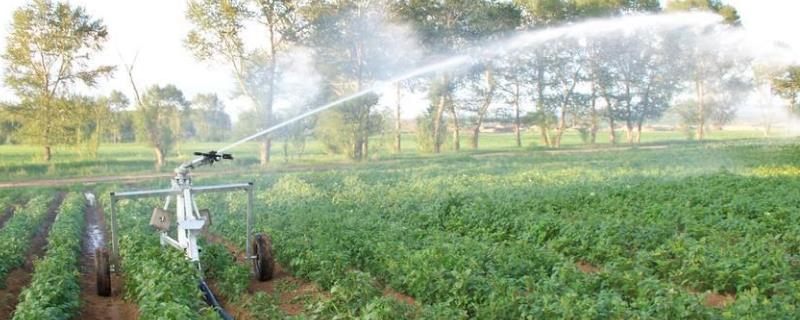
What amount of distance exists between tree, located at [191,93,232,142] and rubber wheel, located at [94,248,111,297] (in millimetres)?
68942

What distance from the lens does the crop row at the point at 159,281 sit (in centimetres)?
672

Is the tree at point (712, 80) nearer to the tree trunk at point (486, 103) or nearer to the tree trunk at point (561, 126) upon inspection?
the tree trunk at point (561, 126)

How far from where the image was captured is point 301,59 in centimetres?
4269

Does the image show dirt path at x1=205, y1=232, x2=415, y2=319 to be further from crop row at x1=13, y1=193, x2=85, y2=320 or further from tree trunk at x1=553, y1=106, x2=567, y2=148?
tree trunk at x1=553, y1=106, x2=567, y2=148

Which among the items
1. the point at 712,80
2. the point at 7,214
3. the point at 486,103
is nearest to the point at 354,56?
the point at 486,103

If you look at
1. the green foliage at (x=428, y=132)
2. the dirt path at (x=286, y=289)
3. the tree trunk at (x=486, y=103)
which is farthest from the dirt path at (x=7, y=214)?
the tree trunk at (x=486, y=103)

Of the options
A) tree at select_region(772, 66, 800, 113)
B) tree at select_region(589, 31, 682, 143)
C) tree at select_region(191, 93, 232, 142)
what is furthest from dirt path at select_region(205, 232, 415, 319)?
tree at select_region(191, 93, 232, 142)

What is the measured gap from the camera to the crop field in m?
7.00

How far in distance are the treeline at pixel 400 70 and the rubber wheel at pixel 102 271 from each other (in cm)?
2928

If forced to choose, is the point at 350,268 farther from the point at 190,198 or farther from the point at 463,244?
the point at 190,198

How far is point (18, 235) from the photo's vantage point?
1427 centimetres

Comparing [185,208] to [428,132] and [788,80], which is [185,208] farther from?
[788,80]

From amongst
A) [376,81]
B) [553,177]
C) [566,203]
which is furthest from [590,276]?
[376,81]

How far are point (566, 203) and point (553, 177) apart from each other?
857cm
